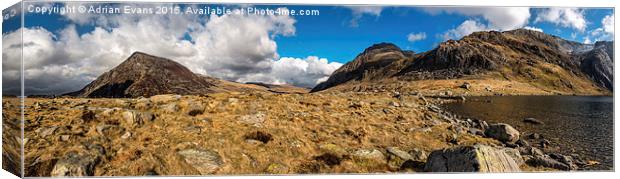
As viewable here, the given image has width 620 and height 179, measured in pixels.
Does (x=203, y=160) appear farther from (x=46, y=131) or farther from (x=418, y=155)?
(x=418, y=155)

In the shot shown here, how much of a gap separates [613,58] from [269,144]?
1325cm

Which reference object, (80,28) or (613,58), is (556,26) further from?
(80,28)

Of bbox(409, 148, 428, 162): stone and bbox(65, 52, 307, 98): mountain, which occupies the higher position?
bbox(65, 52, 307, 98): mountain

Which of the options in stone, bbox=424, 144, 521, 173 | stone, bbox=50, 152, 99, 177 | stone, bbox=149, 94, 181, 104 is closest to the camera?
stone, bbox=50, 152, 99, 177

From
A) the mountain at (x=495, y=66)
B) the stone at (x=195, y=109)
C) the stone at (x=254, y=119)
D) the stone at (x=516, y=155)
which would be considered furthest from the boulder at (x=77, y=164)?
the stone at (x=516, y=155)

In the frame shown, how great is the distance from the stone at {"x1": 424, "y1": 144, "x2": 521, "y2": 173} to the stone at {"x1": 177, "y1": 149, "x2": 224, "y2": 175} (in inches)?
275

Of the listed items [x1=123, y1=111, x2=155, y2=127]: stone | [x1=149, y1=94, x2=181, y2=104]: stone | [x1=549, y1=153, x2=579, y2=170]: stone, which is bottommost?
[x1=549, y1=153, x2=579, y2=170]: stone

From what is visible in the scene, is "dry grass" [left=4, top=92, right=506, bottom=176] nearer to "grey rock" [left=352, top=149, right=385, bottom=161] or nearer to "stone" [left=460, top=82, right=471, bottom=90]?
"grey rock" [left=352, top=149, right=385, bottom=161]

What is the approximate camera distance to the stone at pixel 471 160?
1288 cm

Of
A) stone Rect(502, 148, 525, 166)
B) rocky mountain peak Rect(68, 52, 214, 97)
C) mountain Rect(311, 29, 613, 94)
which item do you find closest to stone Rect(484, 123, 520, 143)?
stone Rect(502, 148, 525, 166)

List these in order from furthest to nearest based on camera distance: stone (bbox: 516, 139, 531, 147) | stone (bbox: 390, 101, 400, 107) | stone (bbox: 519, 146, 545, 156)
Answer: stone (bbox: 390, 101, 400, 107) → stone (bbox: 516, 139, 531, 147) → stone (bbox: 519, 146, 545, 156)

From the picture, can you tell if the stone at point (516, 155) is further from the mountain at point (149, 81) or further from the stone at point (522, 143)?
the mountain at point (149, 81)

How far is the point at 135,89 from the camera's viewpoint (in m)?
15.6

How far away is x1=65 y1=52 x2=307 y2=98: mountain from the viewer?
46.1ft
